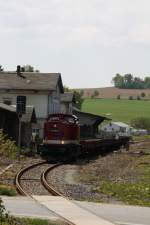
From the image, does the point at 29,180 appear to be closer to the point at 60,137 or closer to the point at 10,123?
the point at 60,137

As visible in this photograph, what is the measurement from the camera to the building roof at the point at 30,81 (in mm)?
65688

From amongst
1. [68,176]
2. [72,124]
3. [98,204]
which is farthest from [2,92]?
[98,204]

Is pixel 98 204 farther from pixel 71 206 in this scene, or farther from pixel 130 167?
pixel 130 167

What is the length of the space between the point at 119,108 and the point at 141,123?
21.2 m

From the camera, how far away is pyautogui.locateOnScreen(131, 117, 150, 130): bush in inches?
5773

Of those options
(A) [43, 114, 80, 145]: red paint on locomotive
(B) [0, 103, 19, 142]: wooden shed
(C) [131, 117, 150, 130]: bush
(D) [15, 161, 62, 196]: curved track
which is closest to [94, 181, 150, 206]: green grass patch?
(D) [15, 161, 62, 196]: curved track

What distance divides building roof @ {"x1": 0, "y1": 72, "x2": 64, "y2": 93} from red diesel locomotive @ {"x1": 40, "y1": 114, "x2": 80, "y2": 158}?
86.3 ft

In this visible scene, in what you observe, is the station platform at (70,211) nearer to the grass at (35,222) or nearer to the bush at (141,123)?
the grass at (35,222)

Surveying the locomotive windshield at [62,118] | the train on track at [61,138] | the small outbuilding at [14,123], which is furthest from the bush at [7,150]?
the small outbuilding at [14,123]

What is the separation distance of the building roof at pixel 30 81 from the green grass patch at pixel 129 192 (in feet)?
140

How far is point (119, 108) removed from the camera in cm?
16762

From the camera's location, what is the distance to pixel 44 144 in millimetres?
38125

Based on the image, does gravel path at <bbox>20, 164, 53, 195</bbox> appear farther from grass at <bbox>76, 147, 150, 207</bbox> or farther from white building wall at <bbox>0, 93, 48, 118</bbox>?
white building wall at <bbox>0, 93, 48, 118</bbox>

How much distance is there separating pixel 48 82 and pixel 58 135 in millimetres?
28749
